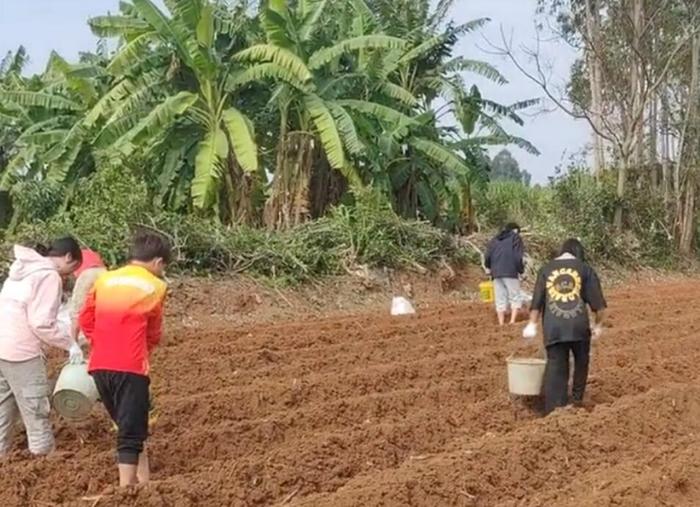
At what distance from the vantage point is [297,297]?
15.2 meters

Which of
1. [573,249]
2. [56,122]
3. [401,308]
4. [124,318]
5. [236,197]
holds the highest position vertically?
[56,122]

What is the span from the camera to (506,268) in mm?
12648

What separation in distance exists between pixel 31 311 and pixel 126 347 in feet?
2.99

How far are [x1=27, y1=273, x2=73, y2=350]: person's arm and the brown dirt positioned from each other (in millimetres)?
744

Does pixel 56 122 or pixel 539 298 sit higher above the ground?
pixel 56 122

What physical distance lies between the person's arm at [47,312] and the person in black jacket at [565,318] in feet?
12.0

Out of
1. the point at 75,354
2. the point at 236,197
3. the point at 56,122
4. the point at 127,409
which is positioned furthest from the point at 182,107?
the point at 127,409

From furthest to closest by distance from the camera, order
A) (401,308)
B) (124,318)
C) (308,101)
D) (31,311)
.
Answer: (308,101)
(401,308)
(31,311)
(124,318)

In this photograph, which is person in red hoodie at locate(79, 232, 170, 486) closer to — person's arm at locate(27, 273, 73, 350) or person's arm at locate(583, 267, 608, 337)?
person's arm at locate(27, 273, 73, 350)

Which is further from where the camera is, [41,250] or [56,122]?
[56,122]

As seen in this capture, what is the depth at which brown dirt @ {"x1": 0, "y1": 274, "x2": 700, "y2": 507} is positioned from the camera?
17.4 ft

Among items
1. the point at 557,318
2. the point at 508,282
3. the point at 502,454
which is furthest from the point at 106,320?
the point at 508,282

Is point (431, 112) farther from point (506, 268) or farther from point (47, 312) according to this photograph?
point (47, 312)

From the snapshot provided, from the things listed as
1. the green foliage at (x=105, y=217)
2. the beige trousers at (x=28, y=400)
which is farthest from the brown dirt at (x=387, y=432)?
the green foliage at (x=105, y=217)
